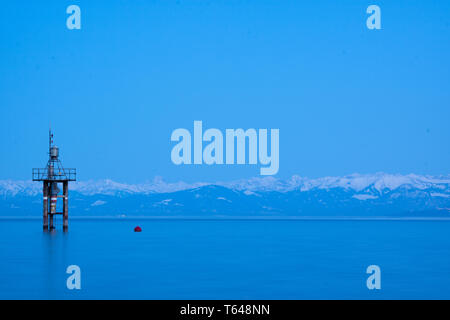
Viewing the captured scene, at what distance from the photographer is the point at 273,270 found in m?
38.9

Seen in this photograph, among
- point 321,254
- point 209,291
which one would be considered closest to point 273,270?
point 209,291

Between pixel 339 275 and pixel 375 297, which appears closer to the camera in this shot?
pixel 375 297

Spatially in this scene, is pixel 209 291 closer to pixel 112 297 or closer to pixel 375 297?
pixel 112 297
